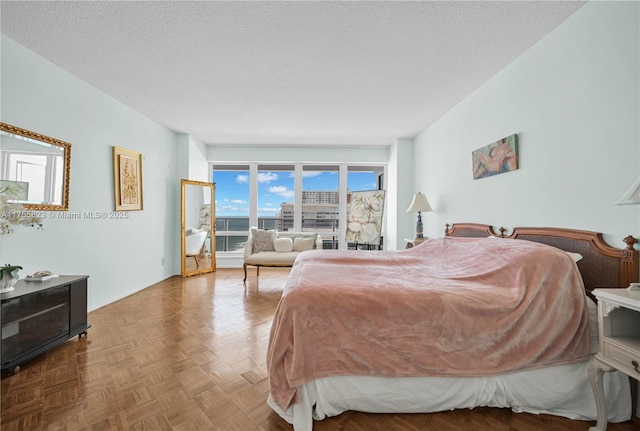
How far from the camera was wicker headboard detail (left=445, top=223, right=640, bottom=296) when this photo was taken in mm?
1533

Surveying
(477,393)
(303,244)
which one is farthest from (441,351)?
(303,244)

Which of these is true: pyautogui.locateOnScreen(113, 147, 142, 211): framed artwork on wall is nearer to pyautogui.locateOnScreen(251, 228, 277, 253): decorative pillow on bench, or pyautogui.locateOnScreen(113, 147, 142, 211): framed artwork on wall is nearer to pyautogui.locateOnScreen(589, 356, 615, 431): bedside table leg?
pyautogui.locateOnScreen(251, 228, 277, 253): decorative pillow on bench

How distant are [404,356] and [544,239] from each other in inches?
62.1

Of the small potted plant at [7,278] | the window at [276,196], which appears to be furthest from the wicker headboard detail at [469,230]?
the small potted plant at [7,278]

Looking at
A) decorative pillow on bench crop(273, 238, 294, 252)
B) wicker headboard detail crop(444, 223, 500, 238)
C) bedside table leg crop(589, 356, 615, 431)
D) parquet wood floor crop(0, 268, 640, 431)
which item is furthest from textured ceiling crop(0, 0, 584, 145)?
parquet wood floor crop(0, 268, 640, 431)

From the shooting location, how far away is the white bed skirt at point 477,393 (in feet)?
4.81

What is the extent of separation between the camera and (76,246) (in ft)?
9.48

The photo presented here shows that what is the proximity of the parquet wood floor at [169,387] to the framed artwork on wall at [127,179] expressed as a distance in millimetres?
1473

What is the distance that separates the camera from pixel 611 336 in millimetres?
1322

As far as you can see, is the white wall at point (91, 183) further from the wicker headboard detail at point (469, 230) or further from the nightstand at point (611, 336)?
the wicker headboard detail at point (469, 230)

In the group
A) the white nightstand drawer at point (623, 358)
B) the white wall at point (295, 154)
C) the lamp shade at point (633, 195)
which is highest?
the white wall at point (295, 154)

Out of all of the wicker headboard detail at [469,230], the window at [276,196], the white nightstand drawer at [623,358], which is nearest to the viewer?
the white nightstand drawer at [623,358]

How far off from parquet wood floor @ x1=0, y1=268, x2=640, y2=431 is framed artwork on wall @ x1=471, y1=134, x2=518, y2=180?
1.93 metres

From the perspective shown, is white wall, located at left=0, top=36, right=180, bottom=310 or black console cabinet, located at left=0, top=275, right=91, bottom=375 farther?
white wall, located at left=0, top=36, right=180, bottom=310
